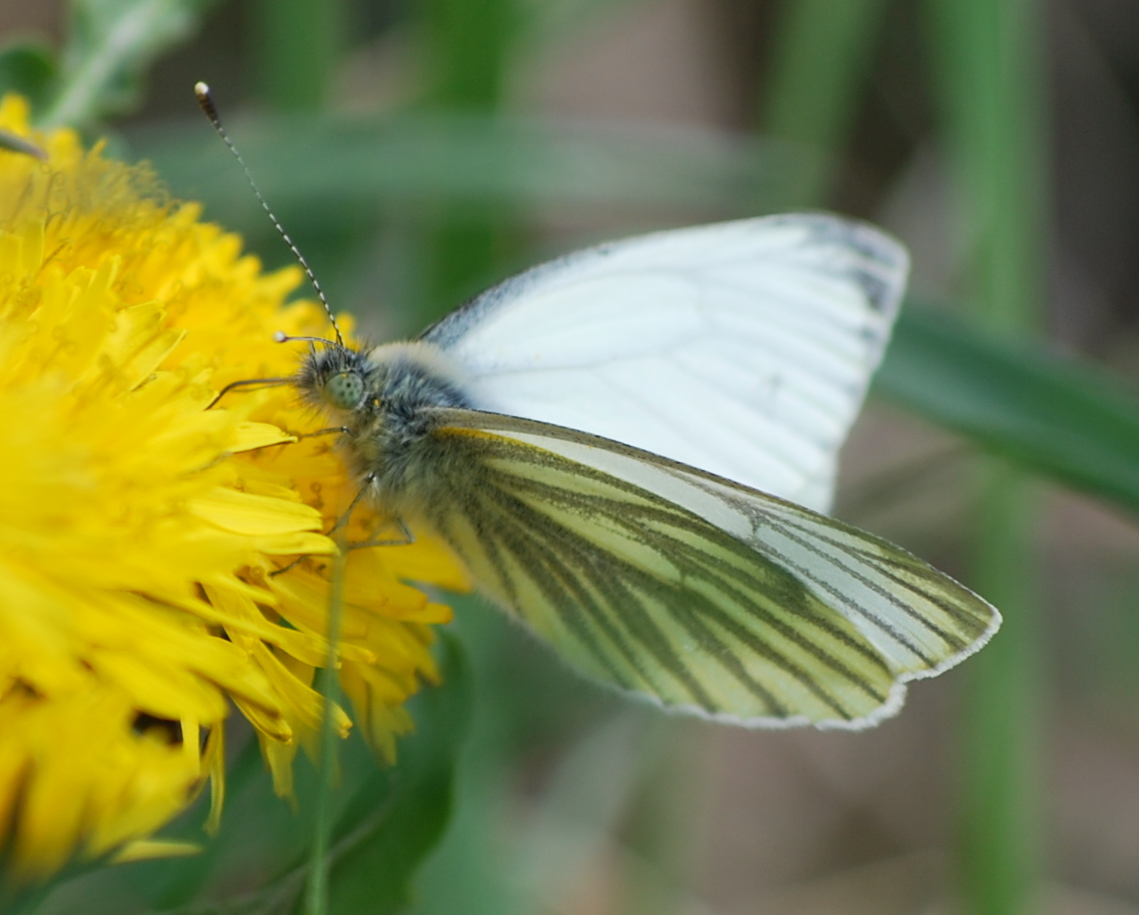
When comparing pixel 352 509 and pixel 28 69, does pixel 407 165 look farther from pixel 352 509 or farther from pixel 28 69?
pixel 352 509

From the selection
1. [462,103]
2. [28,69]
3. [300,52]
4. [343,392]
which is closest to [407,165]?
[462,103]

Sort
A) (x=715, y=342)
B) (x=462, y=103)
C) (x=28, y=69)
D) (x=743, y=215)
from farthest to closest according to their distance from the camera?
1. (x=743, y=215)
2. (x=462, y=103)
3. (x=715, y=342)
4. (x=28, y=69)

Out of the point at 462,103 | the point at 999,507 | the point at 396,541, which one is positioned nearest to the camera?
the point at 396,541

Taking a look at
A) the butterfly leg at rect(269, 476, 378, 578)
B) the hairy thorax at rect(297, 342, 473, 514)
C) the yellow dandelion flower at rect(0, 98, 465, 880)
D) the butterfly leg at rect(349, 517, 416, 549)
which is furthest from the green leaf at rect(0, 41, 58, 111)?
the butterfly leg at rect(349, 517, 416, 549)

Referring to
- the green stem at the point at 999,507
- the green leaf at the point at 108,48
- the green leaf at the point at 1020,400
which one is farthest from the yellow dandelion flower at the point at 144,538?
the green stem at the point at 999,507

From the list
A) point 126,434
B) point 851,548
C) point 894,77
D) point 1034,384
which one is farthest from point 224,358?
point 894,77
